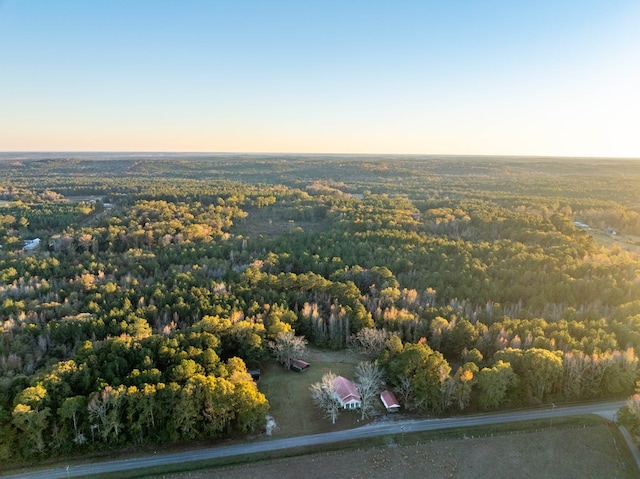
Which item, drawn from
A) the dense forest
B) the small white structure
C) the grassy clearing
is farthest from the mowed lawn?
the small white structure

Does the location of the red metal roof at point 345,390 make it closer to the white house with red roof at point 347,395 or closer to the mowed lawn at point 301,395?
the white house with red roof at point 347,395

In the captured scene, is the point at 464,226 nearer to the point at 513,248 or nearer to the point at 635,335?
the point at 513,248

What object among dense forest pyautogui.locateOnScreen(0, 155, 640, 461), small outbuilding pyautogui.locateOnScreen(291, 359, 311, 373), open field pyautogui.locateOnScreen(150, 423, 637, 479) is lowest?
open field pyautogui.locateOnScreen(150, 423, 637, 479)

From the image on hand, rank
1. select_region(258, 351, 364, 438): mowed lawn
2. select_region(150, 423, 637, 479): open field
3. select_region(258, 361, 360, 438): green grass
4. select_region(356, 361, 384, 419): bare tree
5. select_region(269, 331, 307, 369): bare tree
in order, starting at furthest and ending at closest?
1. select_region(269, 331, 307, 369): bare tree
2. select_region(356, 361, 384, 419): bare tree
3. select_region(258, 351, 364, 438): mowed lawn
4. select_region(258, 361, 360, 438): green grass
5. select_region(150, 423, 637, 479): open field

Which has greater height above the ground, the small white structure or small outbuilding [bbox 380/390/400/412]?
the small white structure

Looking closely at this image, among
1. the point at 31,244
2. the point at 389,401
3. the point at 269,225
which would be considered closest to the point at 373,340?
the point at 389,401

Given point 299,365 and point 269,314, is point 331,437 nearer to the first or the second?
point 299,365

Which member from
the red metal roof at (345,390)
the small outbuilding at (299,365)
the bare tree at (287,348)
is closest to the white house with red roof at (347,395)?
the red metal roof at (345,390)

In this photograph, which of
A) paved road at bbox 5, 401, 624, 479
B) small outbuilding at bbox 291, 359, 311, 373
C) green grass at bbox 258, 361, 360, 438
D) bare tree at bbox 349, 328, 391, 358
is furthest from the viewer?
bare tree at bbox 349, 328, 391, 358

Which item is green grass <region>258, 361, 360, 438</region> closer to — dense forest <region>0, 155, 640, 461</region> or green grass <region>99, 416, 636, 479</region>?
green grass <region>99, 416, 636, 479</region>
